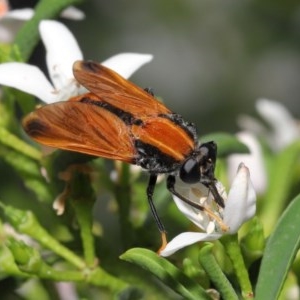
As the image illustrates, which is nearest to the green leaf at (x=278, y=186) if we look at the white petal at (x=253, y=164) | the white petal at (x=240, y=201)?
the white petal at (x=253, y=164)

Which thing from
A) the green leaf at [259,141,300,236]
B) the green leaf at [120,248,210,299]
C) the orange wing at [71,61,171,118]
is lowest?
the green leaf at [259,141,300,236]

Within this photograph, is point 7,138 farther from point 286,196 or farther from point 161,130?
point 286,196

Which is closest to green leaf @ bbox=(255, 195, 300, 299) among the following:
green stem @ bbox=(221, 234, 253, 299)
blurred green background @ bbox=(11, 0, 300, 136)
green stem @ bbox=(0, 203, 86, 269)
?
green stem @ bbox=(221, 234, 253, 299)

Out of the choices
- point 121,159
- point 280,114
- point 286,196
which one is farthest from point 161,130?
point 280,114

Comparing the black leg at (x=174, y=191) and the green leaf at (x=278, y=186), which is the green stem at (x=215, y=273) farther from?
the green leaf at (x=278, y=186)

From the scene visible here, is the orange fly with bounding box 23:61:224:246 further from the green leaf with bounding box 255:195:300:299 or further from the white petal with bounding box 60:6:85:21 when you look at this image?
the white petal with bounding box 60:6:85:21

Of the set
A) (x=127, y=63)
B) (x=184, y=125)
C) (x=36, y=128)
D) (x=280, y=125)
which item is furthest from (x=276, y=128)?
(x=36, y=128)

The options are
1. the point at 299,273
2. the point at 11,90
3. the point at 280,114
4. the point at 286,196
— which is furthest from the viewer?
the point at 280,114
